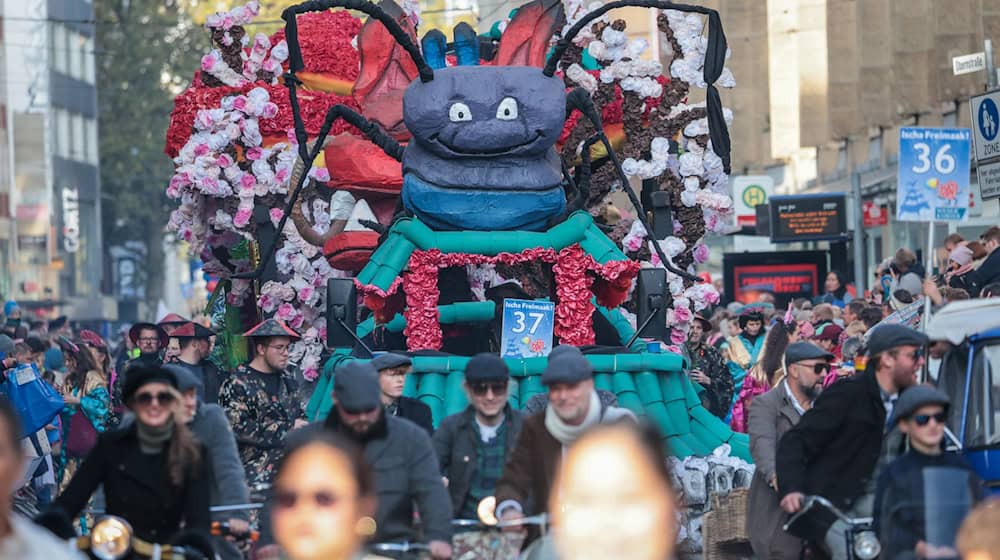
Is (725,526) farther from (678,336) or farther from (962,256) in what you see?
(678,336)

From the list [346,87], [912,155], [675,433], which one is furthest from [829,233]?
Result: [675,433]

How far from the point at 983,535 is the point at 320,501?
1.98m

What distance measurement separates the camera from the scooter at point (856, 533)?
10891mm

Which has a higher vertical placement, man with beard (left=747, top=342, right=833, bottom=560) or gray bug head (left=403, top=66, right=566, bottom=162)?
gray bug head (left=403, top=66, right=566, bottom=162)

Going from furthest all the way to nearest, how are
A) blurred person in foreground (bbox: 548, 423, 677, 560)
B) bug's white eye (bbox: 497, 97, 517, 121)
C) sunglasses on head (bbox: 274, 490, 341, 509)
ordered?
1. bug's white eye (bbox: 497, 97, 517, 121)
2. sunglasses on head (bbox: 274, 490, 341, 509)
3. blurred person in foreground (bbox: 548, 423, 677, 560)

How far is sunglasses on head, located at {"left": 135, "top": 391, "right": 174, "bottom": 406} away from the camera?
10.6m

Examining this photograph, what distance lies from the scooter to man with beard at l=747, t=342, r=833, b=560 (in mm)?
928

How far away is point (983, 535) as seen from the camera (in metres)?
7.41

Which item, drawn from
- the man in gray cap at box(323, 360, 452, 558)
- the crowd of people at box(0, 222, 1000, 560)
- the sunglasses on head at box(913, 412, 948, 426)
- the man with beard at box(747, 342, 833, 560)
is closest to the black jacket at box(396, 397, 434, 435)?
the crowd of people at box(0, 222, 1000, 560)

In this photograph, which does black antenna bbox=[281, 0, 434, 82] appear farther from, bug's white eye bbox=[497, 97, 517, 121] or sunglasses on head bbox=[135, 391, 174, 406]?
sunglasses on head bbox=[135, 391, 174, 406]

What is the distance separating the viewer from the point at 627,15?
172 feet

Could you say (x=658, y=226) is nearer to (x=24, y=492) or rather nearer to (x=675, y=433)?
(x=675, y=433)

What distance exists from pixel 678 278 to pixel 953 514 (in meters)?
11.9

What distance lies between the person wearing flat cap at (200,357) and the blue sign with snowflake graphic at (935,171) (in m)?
5.62
